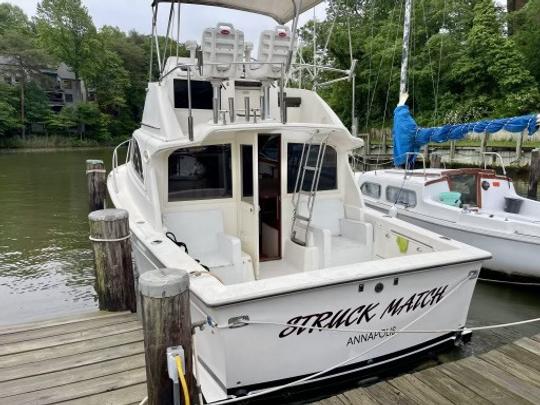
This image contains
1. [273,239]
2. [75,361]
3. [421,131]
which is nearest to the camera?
[75,361]

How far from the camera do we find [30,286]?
7797 mm

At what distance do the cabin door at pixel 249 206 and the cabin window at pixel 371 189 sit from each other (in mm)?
5498

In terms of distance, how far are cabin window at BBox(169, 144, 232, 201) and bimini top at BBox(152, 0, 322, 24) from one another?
254cm

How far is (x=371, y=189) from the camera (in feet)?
34.3

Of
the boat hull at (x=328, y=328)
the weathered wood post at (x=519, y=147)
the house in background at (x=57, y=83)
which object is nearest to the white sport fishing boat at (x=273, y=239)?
the boat hull at (x=328, y=328)

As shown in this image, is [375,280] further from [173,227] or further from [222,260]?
[173,227]

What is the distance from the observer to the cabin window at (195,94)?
6018 mm

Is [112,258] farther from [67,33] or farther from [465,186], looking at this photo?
[67,33]

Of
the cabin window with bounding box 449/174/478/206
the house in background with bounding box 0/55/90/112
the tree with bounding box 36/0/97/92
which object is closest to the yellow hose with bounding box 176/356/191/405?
the cabin window with bounding box 449/174/478/206

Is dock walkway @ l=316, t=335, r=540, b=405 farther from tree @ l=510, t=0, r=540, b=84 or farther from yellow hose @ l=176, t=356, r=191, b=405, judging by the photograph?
tree @ l=510, t=0, r=540, b=84

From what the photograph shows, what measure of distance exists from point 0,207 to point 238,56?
465 inches

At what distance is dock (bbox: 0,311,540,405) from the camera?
3227mm

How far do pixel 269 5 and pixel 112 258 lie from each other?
4.73 meters

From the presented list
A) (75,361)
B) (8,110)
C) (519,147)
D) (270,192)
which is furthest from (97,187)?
(8,110)
